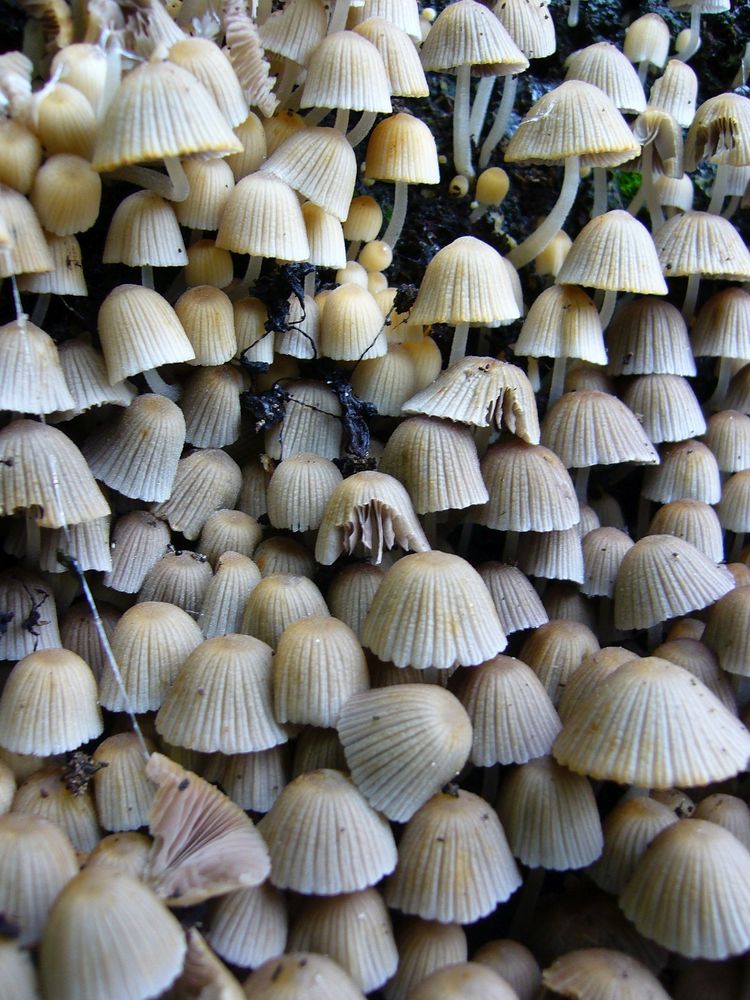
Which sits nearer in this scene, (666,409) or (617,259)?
Answer: (617,259)

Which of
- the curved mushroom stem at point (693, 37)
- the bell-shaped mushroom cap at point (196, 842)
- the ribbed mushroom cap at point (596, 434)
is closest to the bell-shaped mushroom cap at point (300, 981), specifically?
the bell-shaped mushroom cap at point (196, 842)

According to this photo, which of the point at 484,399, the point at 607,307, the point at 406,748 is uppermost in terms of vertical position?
the point at 607,307

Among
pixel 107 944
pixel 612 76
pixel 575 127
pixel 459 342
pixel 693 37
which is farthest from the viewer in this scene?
pixel 693 37

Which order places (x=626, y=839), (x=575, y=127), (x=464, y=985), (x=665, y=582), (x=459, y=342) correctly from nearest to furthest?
1. (x=464, y=985)
2. (x=626, y=839)
3. (x=665, y=582)
4. (x=575, y=127)
5. (x=459, y=342)

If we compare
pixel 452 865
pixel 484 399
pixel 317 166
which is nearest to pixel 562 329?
pixel 484 399

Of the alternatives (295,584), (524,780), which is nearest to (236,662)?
(295,584)

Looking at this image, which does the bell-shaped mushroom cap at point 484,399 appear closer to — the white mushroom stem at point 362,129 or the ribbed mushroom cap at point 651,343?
the ribbed mushroom cap at point 651,343

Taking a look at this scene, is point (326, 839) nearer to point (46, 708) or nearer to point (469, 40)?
point (46, 708)
